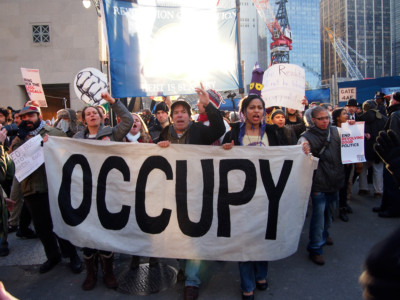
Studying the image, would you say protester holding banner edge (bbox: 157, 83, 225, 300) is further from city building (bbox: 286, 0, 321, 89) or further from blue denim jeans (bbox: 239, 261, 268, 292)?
city building (bbox: 286, 0, 321, 89)

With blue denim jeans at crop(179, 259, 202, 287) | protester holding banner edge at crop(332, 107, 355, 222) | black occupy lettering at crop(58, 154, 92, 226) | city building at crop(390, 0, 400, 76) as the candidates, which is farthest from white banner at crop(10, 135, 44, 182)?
city building at crop(390, 0, 400, 76)

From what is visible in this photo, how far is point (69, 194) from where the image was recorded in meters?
3.48

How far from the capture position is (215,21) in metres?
4.27

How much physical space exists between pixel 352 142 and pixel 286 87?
1.44m

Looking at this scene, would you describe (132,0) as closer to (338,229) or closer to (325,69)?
(338,229)

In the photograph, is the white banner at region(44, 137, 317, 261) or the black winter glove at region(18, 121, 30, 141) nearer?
the white banner at region(44, 137, 317, 261)

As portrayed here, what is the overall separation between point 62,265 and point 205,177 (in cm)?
220

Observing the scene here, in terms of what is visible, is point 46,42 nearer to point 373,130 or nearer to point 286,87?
point 286,87

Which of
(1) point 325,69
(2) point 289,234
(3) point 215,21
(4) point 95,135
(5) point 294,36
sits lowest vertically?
(2) point 289,234

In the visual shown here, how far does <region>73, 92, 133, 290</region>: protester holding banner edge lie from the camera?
3.43 meters

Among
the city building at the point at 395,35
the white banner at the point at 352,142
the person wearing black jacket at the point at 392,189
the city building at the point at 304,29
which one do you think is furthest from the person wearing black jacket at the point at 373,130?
the city building at the point at 304,29

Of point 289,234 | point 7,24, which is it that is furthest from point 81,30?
point 289,234

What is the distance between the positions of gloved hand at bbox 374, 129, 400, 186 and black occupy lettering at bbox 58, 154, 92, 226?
2709 mm

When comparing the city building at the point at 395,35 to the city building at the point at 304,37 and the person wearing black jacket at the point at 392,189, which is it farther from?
the person wearing black jacket at the point at 392,189
